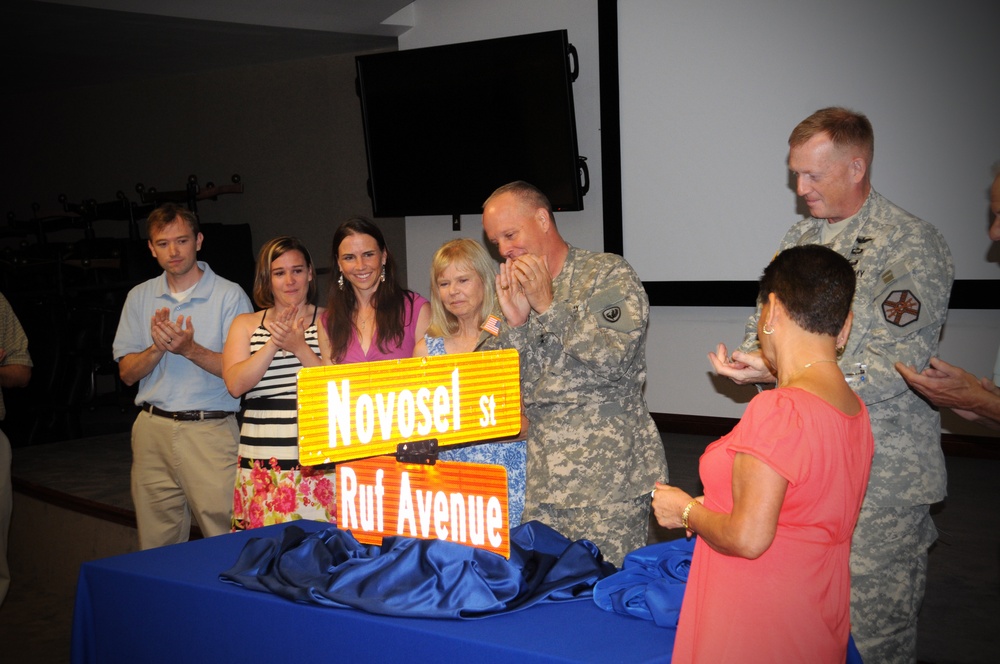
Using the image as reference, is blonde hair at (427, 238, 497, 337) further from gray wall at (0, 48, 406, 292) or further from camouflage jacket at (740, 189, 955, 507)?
gray wall at (0, 48, 406, 292)

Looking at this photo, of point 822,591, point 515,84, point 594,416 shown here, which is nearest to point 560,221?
point 515,84

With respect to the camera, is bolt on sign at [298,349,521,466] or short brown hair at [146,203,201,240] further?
short brown hair at [146,203,201,240]

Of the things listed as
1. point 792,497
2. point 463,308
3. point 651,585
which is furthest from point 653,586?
point 463,308

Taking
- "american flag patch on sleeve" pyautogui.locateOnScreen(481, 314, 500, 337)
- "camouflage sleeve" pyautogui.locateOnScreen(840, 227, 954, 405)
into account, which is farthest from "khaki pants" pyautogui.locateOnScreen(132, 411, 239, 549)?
"camouflage sleeve" pyautogui.locateOnScreen(840, 227, 954, 405)

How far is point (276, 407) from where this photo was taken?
2904mm

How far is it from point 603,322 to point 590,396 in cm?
20

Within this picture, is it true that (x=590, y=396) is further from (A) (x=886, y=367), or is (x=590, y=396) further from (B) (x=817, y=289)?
(B) (x=817, y=289)

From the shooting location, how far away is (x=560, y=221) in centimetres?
594

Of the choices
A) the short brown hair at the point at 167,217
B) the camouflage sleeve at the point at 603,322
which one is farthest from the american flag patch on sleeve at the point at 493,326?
the short brown hair at the point at 167,217

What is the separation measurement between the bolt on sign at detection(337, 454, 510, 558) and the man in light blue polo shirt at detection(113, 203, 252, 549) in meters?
1.42

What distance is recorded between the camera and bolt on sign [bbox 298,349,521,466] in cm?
177

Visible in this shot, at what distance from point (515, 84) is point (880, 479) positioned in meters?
4.12

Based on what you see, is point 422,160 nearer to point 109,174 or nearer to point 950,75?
point 950,75

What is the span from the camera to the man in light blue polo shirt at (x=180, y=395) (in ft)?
10.5
